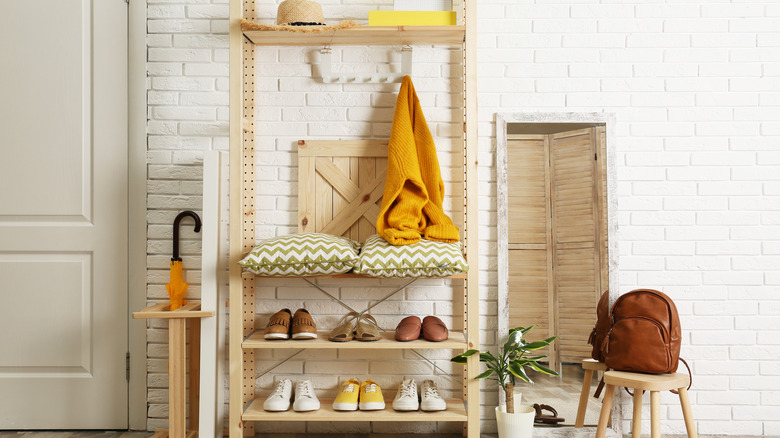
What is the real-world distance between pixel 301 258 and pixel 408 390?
65 centimetres

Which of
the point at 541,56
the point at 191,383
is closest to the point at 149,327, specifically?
the point at 191,383

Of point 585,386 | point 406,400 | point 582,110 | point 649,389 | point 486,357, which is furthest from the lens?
point 582,110

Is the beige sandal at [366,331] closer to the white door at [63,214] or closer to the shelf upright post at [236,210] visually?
the shelf upright post at [236,210]

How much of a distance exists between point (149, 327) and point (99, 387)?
0.32 m

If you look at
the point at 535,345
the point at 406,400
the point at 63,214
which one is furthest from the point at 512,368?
the point at 63,214

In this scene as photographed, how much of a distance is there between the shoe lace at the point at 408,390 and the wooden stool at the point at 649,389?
673 mm

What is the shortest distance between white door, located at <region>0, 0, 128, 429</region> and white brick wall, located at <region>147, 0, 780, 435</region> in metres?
0.16

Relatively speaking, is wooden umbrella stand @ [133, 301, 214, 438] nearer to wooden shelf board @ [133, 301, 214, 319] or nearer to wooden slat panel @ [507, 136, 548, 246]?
wooden shelf board @ [133, 301, 214, 319]

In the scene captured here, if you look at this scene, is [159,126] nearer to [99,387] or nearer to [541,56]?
[99,387]

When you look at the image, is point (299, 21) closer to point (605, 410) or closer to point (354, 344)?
point (354, 344)

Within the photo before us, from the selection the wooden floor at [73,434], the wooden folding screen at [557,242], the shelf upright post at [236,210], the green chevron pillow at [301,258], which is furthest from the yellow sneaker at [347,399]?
the wooden floor at [73,434]

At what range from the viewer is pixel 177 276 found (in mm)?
1999

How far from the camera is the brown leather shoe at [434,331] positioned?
1836mm

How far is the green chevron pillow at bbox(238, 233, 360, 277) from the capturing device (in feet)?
5.69
